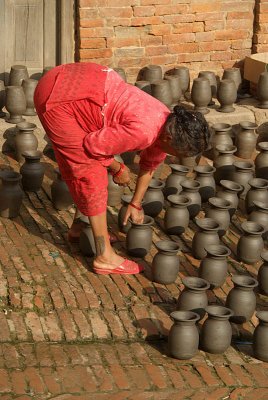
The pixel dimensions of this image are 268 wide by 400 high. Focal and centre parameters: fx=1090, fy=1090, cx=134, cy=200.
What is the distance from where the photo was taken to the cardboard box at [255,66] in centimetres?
1129

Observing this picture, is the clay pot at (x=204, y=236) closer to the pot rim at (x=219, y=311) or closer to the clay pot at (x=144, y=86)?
the pot rim at (x=219, y=311)

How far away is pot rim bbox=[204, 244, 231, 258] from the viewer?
7.76 meters

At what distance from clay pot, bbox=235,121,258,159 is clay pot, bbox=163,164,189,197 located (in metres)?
1.26

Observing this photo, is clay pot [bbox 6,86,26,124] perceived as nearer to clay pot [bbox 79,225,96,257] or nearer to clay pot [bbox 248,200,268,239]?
clay pot [bbox 79,225,96,257]

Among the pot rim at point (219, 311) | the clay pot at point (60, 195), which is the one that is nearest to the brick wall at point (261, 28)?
the clay pot at point (60, 195)

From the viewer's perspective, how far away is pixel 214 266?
7.79 metres

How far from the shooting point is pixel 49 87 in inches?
301

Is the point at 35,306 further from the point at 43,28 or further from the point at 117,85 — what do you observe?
the point at 43,28

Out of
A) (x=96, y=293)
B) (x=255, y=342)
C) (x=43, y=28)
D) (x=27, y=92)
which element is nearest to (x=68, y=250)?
(x=96, y=293)

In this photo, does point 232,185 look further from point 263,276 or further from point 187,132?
point 187,132

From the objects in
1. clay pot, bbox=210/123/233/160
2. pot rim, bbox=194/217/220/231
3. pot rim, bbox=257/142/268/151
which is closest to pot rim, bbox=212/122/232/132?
clay pot, bbox=210/123/233/160

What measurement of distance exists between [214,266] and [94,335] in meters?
1.12

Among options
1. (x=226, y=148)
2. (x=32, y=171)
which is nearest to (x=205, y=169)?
(x=226, y=148)

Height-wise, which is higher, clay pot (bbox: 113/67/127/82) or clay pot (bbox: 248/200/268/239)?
clay pot (bbox: 113/67/127/82)
